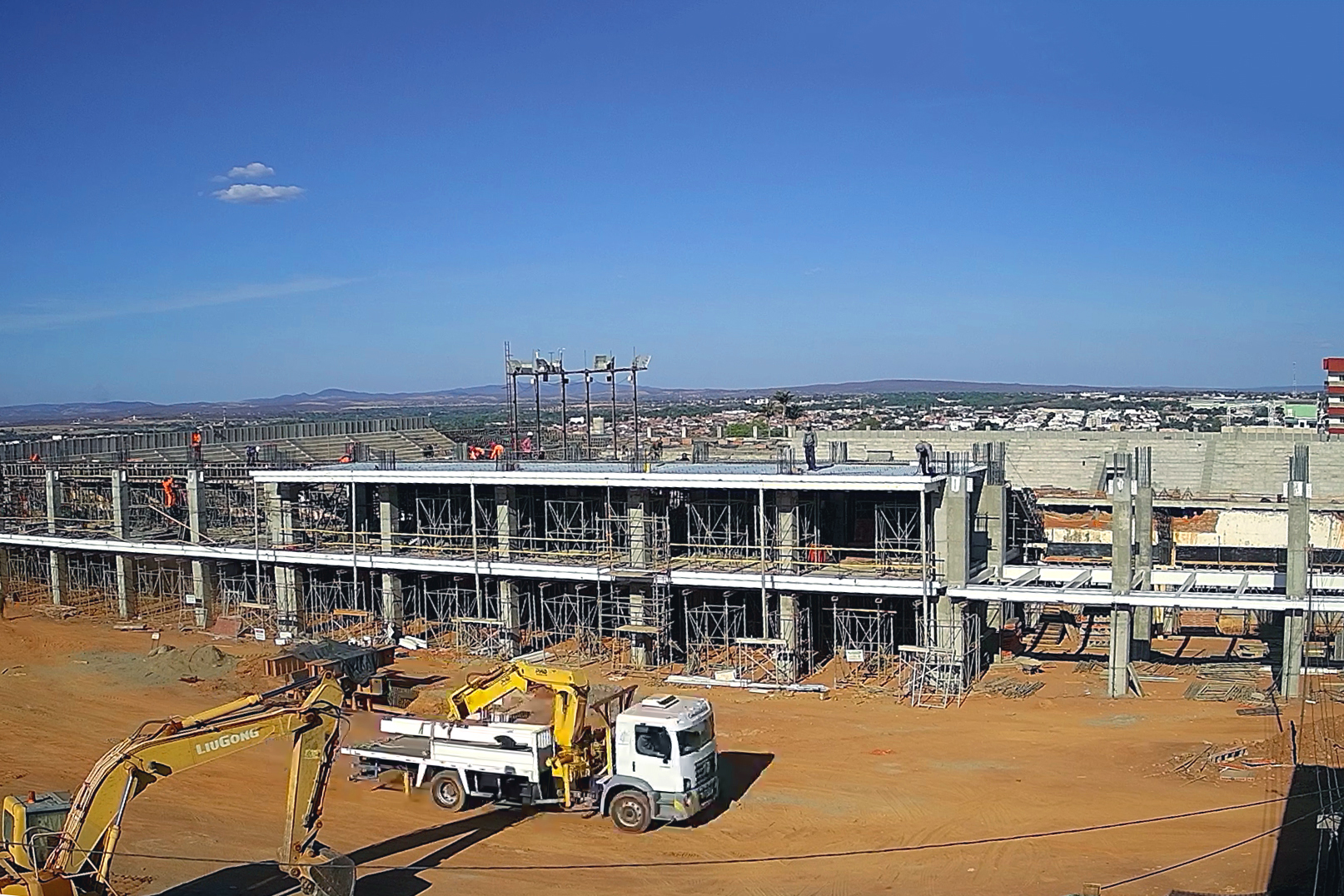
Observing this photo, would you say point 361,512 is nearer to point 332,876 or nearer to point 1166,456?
point 332,876

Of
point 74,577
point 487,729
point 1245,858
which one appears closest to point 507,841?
point 487,729

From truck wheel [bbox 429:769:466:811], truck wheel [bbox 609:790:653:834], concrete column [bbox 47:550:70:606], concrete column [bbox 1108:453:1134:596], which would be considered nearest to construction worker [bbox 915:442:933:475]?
concrete column [bbox 1108:453:1134:596]

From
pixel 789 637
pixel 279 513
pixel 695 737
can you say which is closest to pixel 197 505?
pixel 279 513

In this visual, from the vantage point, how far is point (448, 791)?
18.6 metres

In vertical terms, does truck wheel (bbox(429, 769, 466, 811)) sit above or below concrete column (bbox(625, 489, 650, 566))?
below

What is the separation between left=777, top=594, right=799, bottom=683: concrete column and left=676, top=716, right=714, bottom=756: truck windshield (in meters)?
9.80

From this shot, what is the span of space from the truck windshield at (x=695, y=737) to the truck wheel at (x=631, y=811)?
929 mm

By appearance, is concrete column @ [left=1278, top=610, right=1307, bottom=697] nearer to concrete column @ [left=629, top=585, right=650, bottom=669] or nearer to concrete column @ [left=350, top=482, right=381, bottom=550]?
concrete column @ [left=629, top=585, right=650, bottom=669]

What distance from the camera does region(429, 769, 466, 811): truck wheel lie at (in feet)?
60.7

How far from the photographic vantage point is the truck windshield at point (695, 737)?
1730 cm

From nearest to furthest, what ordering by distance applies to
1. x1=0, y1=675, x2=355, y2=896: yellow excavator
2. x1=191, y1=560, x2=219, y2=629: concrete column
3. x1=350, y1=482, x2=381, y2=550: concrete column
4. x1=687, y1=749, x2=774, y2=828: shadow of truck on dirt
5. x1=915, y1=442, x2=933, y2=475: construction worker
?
1. x1=0, y1=675, x2=355, y2=896: yellow excavator
2. x1=687, y1=749, x2=774, y2=828: shadow of truck on dirt
3. x1=915, y1=442, x2=933, y2=475: construction worker
4. x1=350, y1=482, x2=381, y2=550: concrete column
5. x1=191, y1=560, x2=219, y2=629: concrete column

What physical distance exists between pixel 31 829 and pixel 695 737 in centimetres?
854

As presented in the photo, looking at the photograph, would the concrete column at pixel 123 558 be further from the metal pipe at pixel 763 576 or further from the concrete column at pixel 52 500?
the metal pipe at pixel 763 576

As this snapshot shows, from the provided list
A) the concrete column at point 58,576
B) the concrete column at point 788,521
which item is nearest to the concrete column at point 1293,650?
the concrete column at point 788,521
